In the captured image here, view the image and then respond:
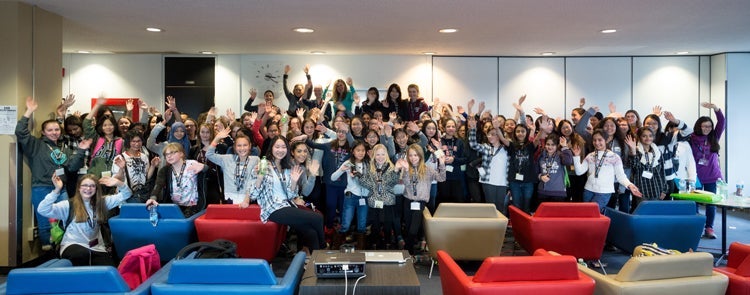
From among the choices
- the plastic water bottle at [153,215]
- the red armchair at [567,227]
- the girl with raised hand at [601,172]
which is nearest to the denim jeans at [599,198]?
the girl with raised hand at [601,172]

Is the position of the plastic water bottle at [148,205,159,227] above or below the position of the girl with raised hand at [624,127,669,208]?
below

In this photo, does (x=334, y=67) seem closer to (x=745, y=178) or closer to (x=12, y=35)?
(x=12, y=35)

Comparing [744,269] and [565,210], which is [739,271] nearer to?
[744,269]

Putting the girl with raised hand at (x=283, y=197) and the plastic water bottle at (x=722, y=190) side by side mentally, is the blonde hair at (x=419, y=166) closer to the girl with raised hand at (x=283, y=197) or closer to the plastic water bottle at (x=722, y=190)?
the girl with raised hand at (x=283, y=197)

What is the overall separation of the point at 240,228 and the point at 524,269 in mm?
2631

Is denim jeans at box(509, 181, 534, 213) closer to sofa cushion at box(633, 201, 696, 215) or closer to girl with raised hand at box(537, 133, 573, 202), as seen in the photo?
girl with raised hand at box(537, 133, 573, 202)

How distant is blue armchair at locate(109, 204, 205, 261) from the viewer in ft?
13.5

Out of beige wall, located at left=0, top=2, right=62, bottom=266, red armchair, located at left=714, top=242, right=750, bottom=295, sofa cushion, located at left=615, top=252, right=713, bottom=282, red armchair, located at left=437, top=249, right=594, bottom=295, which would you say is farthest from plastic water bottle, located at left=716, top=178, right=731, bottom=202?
beige wall, located at left=0, top=2, right=62, bottom=266

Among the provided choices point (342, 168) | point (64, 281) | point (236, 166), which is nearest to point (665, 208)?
point (342, 168)

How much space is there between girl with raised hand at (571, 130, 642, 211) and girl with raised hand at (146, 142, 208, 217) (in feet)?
14.0

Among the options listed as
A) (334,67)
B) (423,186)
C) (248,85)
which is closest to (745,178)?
(423,186)

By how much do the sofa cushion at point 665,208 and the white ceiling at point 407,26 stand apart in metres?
2.02

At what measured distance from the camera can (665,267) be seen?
8.57 feet

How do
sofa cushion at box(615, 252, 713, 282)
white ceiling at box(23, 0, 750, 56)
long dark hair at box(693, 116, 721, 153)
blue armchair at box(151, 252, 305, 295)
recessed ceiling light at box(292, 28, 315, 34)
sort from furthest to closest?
long dark hair at box(693, 116, 721, 153) < recessed ceiling light at box(292, 28, 315, 34) < white ceiling at box(23, 0, 750, 56) < sofa cushion at box(615, 252, 713, 282) < blue armchair at box(151, 252, 305, 295)
